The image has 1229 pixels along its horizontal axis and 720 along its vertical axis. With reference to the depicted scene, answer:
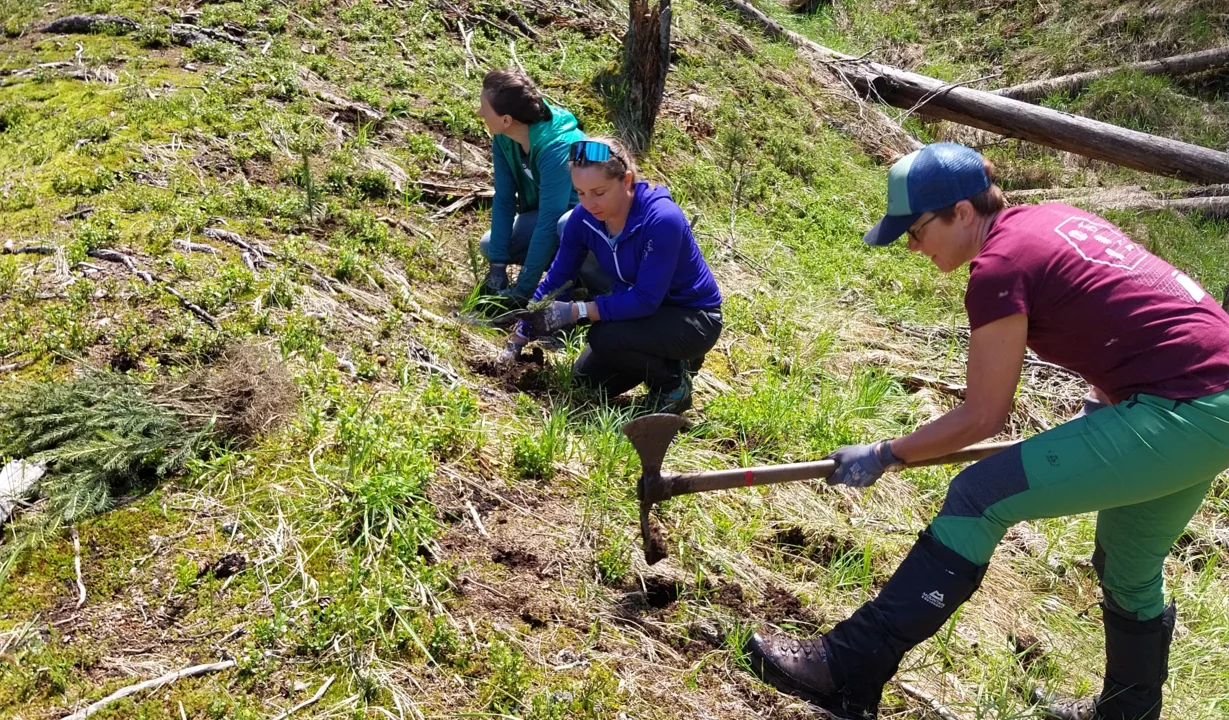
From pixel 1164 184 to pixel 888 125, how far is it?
308 centimetres

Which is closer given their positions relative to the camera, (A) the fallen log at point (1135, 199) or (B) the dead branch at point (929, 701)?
(B) the dead branch at point (929, 701)

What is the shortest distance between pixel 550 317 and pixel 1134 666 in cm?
264

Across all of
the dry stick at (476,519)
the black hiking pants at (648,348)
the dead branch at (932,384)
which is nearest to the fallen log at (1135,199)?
the dead branch at (932,384)

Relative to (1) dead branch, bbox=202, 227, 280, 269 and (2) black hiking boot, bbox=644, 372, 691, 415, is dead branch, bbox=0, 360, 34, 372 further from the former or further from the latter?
(2) black hiking boot, bbox=644, 372, 691, 415

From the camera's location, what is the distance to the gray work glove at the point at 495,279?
5035 mm

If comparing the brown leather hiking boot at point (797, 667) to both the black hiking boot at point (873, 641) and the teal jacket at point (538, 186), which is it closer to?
the black hiking boot at point (873, 641)

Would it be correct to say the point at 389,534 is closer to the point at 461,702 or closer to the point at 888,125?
the point at 461,702

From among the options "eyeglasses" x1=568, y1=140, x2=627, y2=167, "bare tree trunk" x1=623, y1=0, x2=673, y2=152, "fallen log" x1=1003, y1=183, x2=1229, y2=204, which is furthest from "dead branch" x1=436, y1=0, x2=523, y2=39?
"fallen log" x1=1003, y1=183, x2=1229, y2=204

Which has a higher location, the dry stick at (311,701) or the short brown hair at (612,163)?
the short brown hair at (612,163)

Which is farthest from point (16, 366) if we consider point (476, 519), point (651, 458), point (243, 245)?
A: point (651, 458)

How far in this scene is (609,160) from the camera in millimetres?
3852

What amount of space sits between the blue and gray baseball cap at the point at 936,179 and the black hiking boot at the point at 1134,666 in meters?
1.41

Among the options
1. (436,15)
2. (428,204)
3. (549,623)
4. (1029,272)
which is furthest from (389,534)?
(436,15)

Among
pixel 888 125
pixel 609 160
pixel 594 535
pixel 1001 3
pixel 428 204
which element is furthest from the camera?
pixel 1001 3
